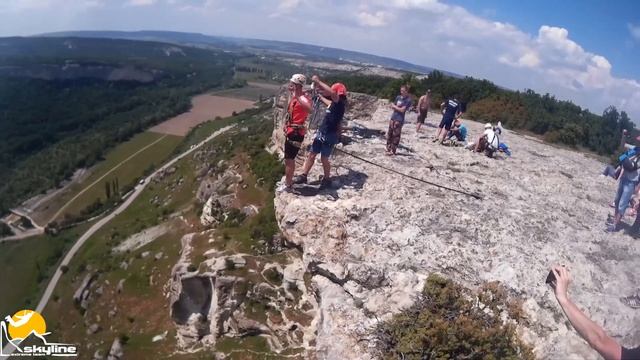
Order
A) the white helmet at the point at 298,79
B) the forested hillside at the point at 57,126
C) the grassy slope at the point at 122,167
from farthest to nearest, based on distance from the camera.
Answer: the forested hillside at the point at 57,126, the grassy slope at the point at 122,167, the white helmet at the point at 298,79

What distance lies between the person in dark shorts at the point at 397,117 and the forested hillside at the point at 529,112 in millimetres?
18680

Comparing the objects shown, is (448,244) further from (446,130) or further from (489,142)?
(446,130)

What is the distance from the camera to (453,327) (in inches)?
307

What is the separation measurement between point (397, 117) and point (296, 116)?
5.37m

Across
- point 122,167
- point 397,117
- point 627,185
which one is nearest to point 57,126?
point 122,167

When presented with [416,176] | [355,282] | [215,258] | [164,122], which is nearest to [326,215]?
[355,282]

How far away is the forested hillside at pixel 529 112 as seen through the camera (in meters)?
30.7

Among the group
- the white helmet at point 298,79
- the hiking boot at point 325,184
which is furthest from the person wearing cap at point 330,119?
the hiking boot at point 325,184

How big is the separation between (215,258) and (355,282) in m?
14.1

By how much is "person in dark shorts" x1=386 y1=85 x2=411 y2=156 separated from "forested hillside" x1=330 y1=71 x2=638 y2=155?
18680 mm

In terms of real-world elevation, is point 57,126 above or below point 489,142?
below

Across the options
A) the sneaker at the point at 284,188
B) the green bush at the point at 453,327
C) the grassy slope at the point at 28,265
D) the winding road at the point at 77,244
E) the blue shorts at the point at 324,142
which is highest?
the blue shorts at the point at 324,142

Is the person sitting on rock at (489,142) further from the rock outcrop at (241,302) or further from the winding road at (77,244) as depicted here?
the winding road at (77,244)

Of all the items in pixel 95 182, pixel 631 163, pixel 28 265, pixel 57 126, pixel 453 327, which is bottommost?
pixel 28 265
